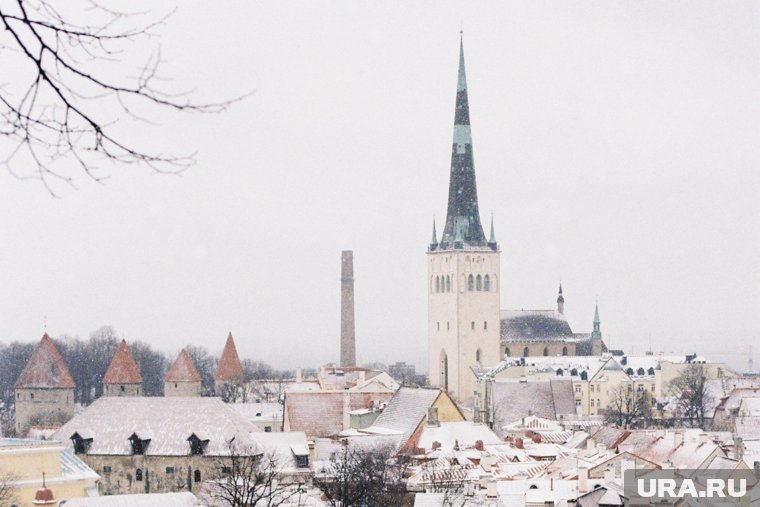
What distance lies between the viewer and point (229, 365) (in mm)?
80688

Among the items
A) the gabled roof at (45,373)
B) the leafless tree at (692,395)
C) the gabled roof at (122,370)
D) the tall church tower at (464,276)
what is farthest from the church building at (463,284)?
the gabled roof at (45,373)

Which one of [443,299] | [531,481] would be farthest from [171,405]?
[443,299]

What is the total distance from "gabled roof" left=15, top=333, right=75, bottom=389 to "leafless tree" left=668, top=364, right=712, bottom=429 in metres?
30.3

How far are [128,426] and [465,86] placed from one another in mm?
59279

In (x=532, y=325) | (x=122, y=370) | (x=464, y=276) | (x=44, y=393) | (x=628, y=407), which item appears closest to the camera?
(x=44, y=393)

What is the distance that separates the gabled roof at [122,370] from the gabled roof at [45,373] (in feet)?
6.78

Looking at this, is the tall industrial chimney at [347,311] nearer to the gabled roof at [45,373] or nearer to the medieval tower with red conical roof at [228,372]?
the medieval tower with red conical roof at [228,372]

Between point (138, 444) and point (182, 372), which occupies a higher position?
point (182, 372)

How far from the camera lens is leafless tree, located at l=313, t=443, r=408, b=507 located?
3191cm

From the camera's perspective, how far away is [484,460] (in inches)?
1531

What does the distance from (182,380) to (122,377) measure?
4.45 m

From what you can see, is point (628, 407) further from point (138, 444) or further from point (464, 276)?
point (138, 444)

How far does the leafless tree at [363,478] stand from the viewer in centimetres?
3191

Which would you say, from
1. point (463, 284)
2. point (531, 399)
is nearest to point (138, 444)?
point (531, 399)
